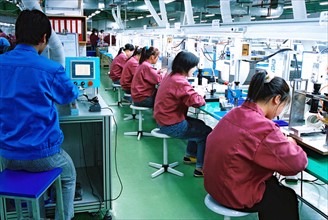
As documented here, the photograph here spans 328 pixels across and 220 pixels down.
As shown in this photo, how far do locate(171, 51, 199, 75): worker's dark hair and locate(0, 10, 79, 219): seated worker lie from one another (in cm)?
146

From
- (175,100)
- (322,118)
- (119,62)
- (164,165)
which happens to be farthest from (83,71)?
(119,62)

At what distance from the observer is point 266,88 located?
1.87m

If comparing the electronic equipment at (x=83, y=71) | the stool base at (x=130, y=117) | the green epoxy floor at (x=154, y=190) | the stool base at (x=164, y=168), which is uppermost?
the electronic equipment at (x=83, y=71)

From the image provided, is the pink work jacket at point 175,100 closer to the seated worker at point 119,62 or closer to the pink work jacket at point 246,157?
the pink work jacket at point 246,157

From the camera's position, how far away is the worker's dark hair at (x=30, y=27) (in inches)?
74.9

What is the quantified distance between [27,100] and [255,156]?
128cm

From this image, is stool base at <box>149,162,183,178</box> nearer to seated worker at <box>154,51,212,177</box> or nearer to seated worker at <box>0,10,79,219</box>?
seated worker at <box>154,51,212,177</box>

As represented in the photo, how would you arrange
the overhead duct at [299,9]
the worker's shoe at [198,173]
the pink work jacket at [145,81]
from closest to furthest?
the overhead duct at [299,9] → the worker's shoe at [198,173] → the pink work jacket at [145,81]

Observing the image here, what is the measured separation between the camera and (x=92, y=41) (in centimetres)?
1341

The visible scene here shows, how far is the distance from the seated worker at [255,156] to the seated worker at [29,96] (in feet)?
3.16

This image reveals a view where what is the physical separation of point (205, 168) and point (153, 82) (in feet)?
9.11

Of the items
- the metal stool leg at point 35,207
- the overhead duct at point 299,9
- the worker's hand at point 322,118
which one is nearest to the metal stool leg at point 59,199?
the metal stool leg at point 35,207

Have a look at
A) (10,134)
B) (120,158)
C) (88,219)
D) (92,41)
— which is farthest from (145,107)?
(92,41)

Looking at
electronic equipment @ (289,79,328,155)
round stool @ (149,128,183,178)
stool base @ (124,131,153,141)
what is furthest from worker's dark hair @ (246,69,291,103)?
stool base @ (124,131,153,141)
